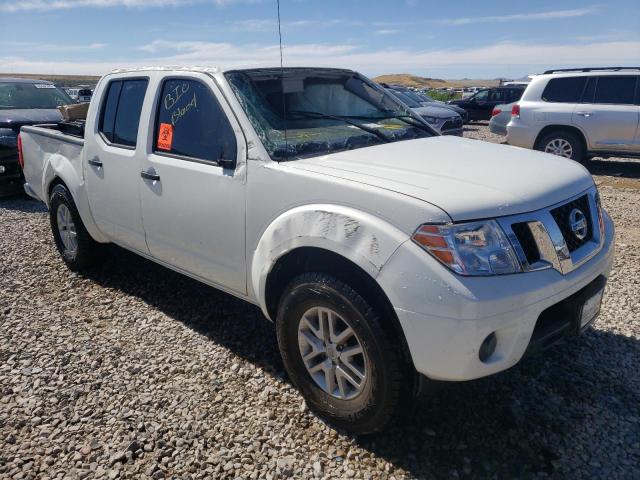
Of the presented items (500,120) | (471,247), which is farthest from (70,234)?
(500,120)

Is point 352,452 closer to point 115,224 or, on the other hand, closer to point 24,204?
point 115,224

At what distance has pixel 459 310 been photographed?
6.86 ft

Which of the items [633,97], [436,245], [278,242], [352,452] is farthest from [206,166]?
[633,97]

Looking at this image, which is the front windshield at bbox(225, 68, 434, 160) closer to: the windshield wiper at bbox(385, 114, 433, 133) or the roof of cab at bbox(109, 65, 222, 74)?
the windshield wiper at bbox(385, 114, 433, 133)

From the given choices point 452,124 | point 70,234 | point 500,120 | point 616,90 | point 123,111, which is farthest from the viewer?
point 452,124

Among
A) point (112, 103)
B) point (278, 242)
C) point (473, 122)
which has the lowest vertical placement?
point (473, 122)

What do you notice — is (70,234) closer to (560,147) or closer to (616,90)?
(560,147)

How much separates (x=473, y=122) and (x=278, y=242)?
20.9m

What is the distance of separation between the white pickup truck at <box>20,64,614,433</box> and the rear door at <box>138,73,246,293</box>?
0.04 feet

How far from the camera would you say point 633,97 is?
30.5ft

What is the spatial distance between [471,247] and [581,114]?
28.8 ft

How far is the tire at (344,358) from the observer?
92.4 inches

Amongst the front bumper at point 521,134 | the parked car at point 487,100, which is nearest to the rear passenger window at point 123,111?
the front bumper at point 521,134

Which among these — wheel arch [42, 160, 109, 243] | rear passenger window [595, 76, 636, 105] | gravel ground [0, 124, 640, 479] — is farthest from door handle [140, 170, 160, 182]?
rear passenger window [595, 76, 636, 105]
